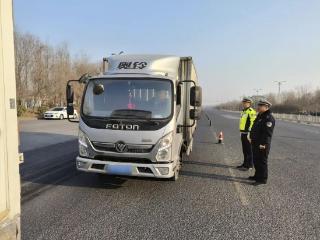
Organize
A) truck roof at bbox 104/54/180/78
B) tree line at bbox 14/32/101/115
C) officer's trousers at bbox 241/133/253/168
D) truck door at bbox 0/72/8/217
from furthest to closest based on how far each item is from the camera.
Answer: tree line at bbox 14/32/101/115 → officer's trousers at bbox 241/133/253/168 → truck roof at bbox 104/54/180/78 → truck door at bbox 0/72/8/217

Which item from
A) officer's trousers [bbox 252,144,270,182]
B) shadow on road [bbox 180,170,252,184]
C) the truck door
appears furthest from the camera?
Result: shadow on road [bbox 180,170,252,184]

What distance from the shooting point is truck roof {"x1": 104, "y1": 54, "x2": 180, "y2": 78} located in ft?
23.3

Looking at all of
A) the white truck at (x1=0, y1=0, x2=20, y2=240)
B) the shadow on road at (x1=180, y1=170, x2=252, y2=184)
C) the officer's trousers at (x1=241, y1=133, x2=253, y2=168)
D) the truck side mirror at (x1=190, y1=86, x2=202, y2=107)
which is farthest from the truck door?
the officer's trousers at (x1=241, y1=133, x2=253, y2=168)

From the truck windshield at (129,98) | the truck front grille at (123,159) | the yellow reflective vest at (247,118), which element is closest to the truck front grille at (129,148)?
the truck front grille at (123,159)

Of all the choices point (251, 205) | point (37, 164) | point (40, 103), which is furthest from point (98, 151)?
point (40, 103)

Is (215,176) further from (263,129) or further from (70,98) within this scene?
(70,98)

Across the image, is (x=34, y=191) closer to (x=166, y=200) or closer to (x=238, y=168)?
(x=166, y=200)

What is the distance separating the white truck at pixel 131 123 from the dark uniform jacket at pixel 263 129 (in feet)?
5.79

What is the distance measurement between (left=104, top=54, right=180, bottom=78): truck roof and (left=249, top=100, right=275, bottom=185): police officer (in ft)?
7.31

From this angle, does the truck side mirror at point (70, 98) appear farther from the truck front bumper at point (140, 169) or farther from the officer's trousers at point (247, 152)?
the officer's trousers at point (247, 152)

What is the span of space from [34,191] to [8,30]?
441cm

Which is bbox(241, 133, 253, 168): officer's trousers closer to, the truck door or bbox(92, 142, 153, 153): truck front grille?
bbox(92, 142, 153, 153): truck front grille

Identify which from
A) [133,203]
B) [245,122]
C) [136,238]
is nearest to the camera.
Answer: [136,238]

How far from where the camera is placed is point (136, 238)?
4.20 meters
